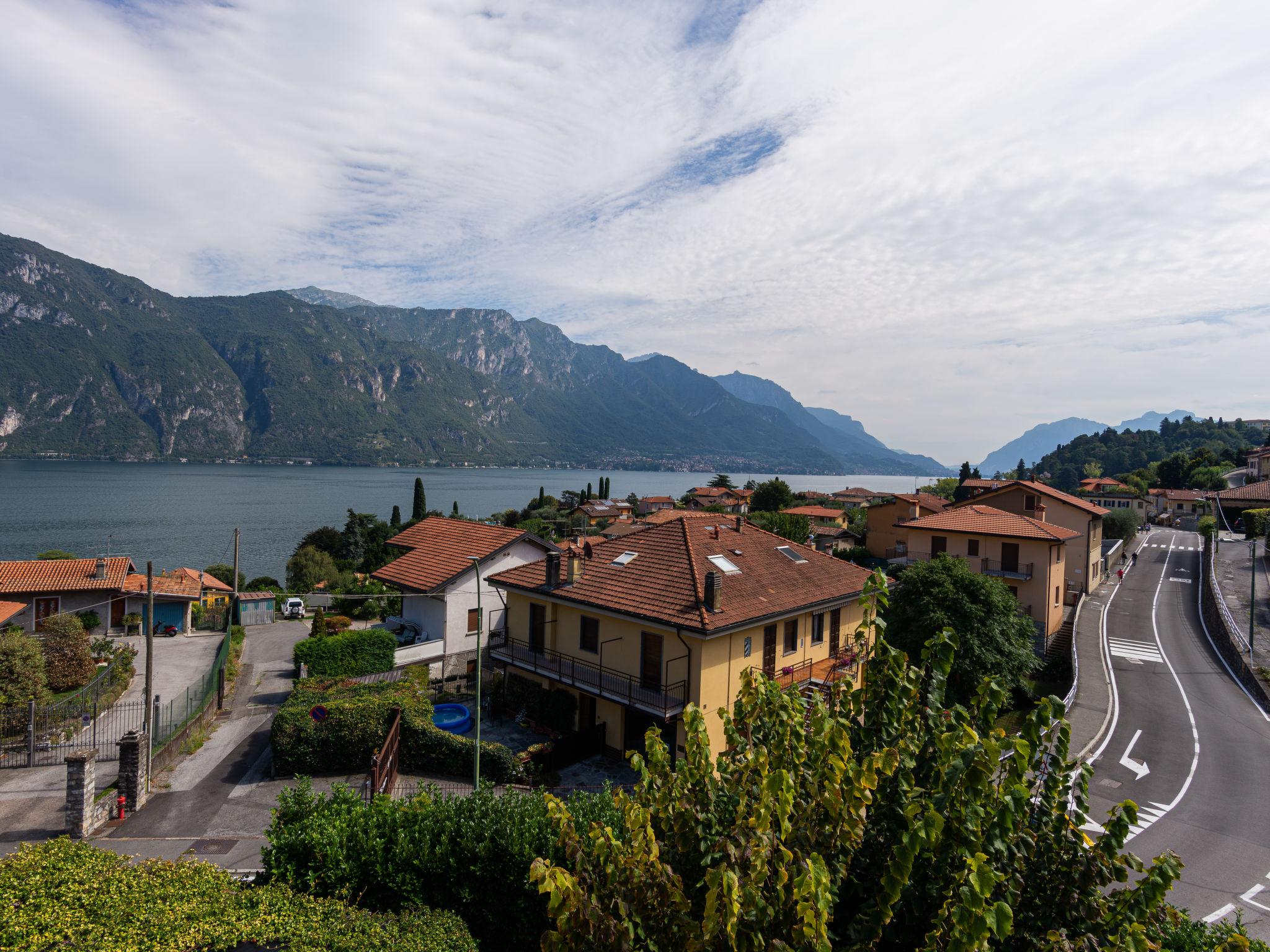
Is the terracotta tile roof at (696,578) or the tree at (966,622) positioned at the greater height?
the terracotta tile roof at (696,578)

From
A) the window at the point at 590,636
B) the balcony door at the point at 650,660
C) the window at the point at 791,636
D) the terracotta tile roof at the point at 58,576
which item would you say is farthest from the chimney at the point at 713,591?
the terracotta tile roof at the point at 58,576

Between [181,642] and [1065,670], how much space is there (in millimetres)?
48283

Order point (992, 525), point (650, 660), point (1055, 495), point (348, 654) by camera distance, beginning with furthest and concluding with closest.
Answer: point (1055, 495), point (992, 525), point (348, 654), point (650, 660)

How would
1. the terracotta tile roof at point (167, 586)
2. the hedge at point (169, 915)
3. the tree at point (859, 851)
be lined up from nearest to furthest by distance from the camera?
1. the tree at point (859, 851)
2. the hedge at point (169, 915)
3. the terracotta tile roof at point (167, 586)

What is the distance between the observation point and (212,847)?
50.2ft

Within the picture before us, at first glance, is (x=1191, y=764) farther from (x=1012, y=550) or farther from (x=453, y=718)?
(x=453, y=718)

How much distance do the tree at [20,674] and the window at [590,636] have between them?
18.2 metres

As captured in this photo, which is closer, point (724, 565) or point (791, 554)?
point (724, 565)

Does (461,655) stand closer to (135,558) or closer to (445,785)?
(445,785)

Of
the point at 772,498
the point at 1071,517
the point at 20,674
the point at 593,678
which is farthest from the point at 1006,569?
the point at 772,498

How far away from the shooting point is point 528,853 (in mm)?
9703

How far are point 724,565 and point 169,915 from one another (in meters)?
18.4

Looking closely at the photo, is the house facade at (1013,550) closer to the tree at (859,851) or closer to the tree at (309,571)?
the tree at (859,851)

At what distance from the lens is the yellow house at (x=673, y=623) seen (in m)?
20.3
